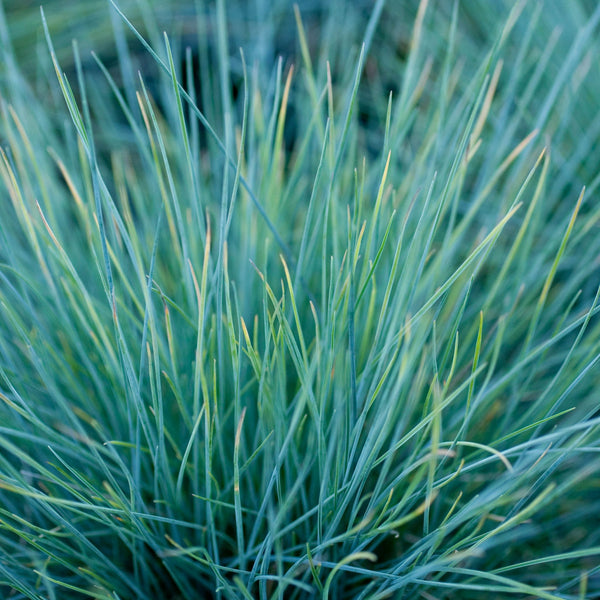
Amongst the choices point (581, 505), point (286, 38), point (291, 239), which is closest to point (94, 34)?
point (286, 38)

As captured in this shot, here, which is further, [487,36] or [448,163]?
[487,36]

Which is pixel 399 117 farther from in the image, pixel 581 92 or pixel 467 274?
pixel 581 92

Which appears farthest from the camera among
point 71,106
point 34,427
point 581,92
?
point 581,92

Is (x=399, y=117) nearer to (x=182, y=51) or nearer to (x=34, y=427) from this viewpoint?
(x=34, y=427)

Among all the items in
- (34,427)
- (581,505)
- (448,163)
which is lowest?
(581,505)

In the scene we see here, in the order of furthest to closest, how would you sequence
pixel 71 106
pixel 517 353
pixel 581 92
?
pixel 581 92, pixel 517 353, pixel 71 106

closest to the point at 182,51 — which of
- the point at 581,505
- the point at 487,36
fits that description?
the point at 487,36

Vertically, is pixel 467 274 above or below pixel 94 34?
below
